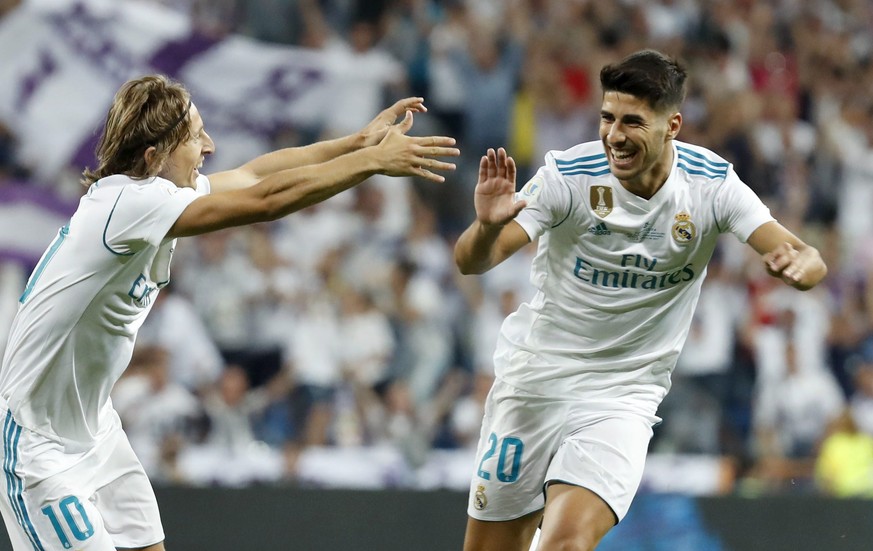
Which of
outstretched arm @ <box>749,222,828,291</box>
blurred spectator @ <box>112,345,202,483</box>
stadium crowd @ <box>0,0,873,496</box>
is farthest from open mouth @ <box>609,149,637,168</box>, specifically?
blurred spectator @ <box>112,345,202,483</box>

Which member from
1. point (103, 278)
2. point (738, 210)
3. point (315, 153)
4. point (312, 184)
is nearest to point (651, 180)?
point (738, 210)

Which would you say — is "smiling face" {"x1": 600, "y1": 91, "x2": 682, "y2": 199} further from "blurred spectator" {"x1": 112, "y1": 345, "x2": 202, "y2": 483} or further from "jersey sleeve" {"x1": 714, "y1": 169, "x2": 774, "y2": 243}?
"blurred spectator" {"x1": 112, "y1": 345, "x2": 202, "y2": 483}

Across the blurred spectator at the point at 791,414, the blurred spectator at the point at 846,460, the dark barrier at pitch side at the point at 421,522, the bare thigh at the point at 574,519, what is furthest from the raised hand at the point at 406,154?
the blurred spectator at the point at 846,460

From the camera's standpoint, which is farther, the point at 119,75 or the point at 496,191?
the point at 119,75

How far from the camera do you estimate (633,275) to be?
5316mm

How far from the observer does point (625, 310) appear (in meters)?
5.35

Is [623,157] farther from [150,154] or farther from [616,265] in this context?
[150,154]

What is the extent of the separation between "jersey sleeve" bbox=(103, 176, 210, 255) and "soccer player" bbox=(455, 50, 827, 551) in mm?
1154

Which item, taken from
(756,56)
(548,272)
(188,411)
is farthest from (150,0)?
(548,272)

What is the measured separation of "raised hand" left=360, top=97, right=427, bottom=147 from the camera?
5332 mm

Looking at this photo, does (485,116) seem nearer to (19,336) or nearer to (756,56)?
(756,56)

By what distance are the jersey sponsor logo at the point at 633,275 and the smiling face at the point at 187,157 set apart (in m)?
1.60

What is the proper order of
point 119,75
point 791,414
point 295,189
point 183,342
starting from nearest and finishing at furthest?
1. point 295,189
2. point 183,342
3. point 791,414
4. point 119,75

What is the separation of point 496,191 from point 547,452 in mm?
1225
